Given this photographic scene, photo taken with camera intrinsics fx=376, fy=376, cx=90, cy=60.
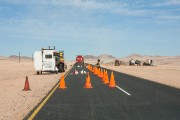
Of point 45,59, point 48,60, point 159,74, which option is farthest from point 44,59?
point 159,74

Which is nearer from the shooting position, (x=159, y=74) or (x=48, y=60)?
(x=48, y=60)

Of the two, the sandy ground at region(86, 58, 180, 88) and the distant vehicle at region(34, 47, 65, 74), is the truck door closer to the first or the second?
the distant vehicle at region(34, 47, 65, 74)

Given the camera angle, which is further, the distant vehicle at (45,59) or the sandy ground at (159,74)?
the distant vehicle at (45,59)

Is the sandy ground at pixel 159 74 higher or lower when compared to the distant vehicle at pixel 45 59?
lower

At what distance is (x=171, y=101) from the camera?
15.1 meters

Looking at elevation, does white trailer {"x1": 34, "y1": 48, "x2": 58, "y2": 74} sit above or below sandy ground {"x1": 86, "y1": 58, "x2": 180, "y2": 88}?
above

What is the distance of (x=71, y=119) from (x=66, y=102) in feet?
14.7

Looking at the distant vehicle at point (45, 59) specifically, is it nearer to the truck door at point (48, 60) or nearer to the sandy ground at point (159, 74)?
the truck door at point (48, 60)

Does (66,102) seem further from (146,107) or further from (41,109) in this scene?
(146,107)

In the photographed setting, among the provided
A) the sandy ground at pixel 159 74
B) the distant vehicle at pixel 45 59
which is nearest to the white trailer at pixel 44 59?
the distant vehicle at pixel 45 59

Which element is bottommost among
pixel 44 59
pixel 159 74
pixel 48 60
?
pixel 159 74

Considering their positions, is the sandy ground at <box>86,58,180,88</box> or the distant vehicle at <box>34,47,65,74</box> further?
the distant vehicle at <box>34,47,65,74</box>

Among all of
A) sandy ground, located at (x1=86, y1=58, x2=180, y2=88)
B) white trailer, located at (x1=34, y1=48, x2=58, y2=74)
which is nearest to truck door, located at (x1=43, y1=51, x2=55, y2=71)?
white trailer, located at (x1=34, y1=48, x2=58, y2=74)

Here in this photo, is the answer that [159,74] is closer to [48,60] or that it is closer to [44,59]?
[48,60]
